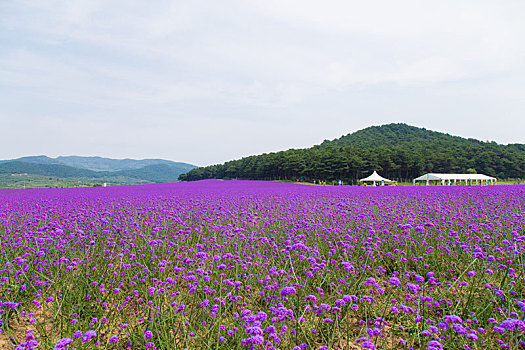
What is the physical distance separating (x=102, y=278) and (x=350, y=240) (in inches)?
131

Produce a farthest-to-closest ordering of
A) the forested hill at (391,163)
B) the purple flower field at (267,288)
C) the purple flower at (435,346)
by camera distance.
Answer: the forested hill at (391,163), the purple flower field at (267,288), the purple flower at (435,346)

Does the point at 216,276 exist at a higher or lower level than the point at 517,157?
lower

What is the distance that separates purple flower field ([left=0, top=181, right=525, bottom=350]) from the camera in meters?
2.41

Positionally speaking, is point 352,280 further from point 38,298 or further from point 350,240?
point 38,298

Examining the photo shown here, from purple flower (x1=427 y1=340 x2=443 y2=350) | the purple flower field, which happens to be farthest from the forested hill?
purple flower (x1=427 y1=340 x2=443 y2=350)

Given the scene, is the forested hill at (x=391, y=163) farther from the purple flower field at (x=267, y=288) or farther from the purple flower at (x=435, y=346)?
the purple flower at (x=435, y=346)

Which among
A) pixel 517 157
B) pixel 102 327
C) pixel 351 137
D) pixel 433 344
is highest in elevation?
pixel 351 137

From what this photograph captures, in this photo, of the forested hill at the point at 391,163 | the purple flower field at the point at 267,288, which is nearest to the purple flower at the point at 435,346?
the purple flower field at the point at 267,288

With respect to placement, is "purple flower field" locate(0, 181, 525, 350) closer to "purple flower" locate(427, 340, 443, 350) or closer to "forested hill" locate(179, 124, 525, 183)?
"purple flower" locate(427, 340, 443, 350)

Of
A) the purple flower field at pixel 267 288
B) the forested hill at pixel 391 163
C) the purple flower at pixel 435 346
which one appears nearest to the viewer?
the purple flower at pixel 435 346

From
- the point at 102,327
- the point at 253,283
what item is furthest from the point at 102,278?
the point at 253,283

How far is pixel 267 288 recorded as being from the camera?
2.99 metres

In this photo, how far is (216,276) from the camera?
371cm

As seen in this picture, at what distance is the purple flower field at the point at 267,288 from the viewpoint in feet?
7.91
